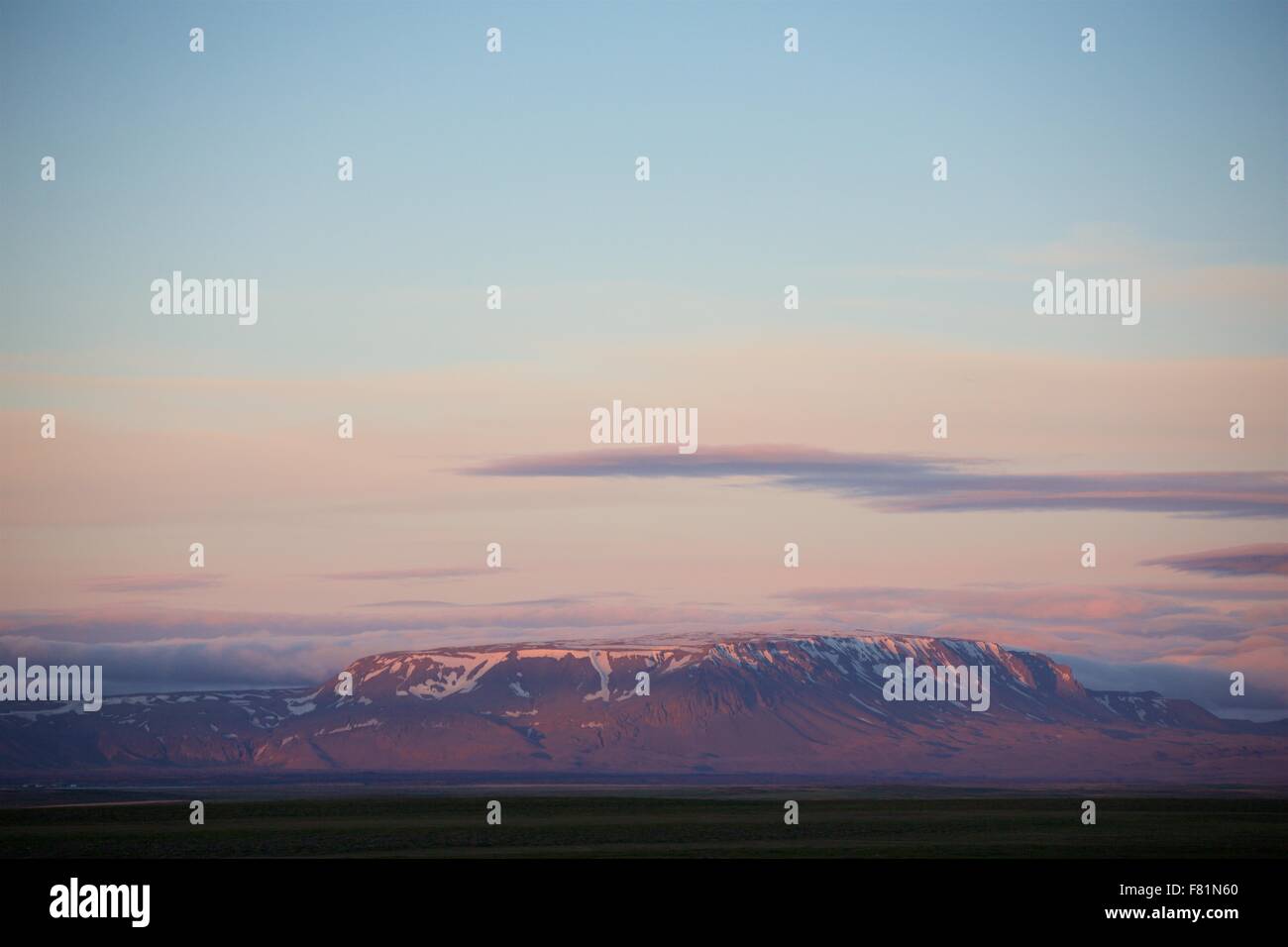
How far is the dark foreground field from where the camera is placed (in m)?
111

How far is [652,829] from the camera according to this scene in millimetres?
132625

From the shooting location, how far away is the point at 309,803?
187 m

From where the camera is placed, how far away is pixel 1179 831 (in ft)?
442

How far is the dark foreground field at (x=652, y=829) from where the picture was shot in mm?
111125
